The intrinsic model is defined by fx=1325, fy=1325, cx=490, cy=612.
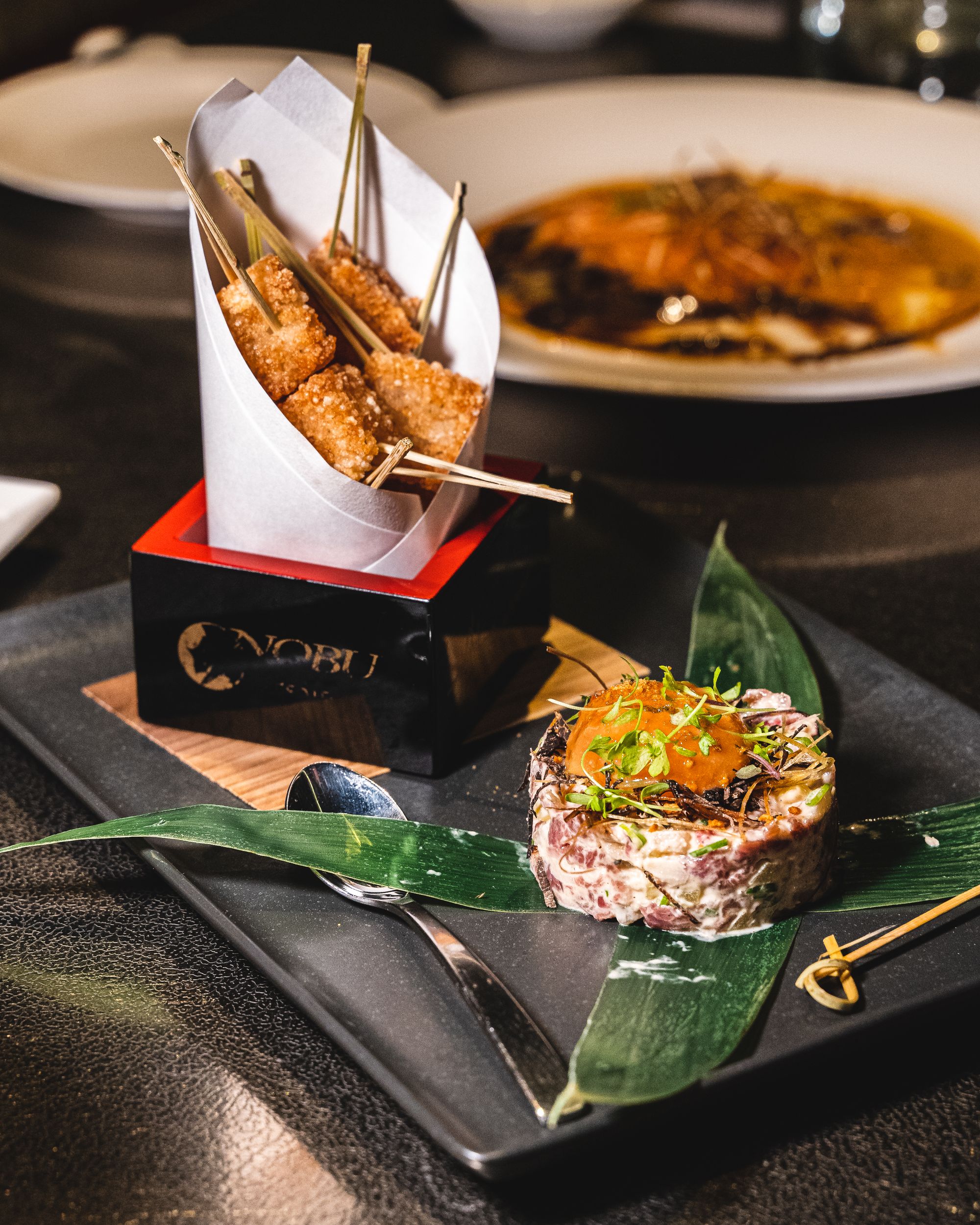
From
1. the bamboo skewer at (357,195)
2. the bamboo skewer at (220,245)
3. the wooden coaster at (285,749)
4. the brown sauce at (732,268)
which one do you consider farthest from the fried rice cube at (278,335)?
the brown sauce at (732,268)

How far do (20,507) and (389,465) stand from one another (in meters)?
0.63

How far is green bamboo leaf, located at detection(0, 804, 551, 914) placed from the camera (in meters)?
0.89

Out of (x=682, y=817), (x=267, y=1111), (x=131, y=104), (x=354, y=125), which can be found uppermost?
(x=354, y=125)

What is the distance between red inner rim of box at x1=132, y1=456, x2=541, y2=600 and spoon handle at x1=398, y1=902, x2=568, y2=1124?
265mm

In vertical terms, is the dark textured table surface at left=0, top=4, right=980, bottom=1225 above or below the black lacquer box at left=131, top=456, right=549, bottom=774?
below

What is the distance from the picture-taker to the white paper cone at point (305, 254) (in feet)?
3.21

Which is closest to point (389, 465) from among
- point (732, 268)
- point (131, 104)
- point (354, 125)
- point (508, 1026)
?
point (354, 125)

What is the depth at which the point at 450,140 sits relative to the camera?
221cm

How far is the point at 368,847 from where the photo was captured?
0.91 meters

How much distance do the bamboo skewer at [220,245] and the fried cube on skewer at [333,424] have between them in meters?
0.06

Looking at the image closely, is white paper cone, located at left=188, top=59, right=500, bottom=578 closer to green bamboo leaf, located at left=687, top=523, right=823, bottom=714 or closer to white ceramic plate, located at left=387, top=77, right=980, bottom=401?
green bamboo leaf, located at left=687, top=523, right=823, bottom=714

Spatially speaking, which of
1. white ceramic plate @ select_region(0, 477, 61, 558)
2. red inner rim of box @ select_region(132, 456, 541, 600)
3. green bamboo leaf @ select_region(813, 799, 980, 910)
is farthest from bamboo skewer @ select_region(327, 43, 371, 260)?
green bamboo leaf @ select_region(813, 799, 980, 910)

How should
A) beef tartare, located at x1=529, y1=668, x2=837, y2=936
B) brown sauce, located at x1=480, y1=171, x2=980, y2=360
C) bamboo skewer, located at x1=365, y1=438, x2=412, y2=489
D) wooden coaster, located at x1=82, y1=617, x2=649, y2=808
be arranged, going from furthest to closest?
1. brown sauce, located at x1=480, y1=171, x2=980, y2=360
2. wooden coaster, located at x1=82, y1=617, x2=649, y2=808
3. bamboo skewer, located at x1=365, y1=438, x2=412, y2=489
4. beef tartare, located at x1=529, y1=668, x2=837, y2=936

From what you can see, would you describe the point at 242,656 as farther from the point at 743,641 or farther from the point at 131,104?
the point at 131,104
